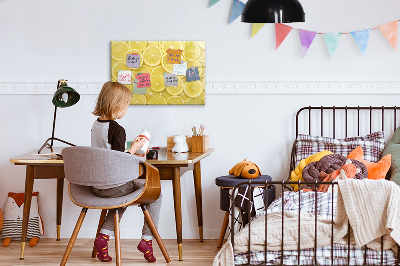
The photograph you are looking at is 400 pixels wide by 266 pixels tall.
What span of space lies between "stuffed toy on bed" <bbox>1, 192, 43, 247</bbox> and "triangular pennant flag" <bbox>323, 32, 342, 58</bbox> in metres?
2.34

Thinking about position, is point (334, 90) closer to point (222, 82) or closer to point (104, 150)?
point (222, 82)

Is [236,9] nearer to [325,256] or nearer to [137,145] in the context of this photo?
[137,145]

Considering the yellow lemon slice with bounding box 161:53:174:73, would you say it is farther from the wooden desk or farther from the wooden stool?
the wooden stool

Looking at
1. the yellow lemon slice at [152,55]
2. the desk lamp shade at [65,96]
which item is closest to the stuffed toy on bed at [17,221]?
the desk lamp shade at [65,96]

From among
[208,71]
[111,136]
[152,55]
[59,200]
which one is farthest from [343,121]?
[59,200]

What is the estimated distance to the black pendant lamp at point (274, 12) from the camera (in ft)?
9.99

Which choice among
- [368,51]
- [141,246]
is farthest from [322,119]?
[141,246]

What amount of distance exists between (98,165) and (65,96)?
109 cm

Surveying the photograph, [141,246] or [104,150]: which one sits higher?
[104,150]

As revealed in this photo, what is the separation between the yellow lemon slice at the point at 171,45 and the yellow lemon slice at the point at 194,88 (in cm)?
27

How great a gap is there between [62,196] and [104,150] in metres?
1.32

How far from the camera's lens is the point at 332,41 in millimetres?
4215

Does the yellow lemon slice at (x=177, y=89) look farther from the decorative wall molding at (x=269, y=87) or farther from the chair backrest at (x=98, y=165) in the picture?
the chair backrest at (x=98, y=165)

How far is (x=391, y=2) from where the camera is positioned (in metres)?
4.22
